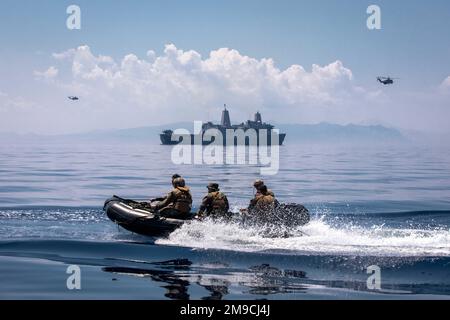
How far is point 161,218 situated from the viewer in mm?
17984

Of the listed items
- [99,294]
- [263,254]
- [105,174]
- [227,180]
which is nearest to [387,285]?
[263,254]

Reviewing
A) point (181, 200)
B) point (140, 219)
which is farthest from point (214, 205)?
point (140, 219)

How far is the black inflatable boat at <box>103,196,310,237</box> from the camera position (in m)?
17.3

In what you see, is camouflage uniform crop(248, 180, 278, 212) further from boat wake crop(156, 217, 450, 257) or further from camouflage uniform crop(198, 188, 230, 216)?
camouflage uniform crop(198, 188, 230, 216)

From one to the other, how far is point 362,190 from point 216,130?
13666 centimetres

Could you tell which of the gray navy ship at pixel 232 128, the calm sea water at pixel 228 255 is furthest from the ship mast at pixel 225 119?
the calm sea water at pixel 228 255

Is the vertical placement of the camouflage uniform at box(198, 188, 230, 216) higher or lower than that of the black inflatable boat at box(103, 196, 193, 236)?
higher

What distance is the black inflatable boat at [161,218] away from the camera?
17.3 metres

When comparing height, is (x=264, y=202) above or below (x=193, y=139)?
below

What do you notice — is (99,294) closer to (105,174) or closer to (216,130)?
(105,174)

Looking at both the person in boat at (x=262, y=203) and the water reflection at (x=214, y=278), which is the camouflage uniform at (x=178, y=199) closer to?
the person in boat at (x=262, y=203)

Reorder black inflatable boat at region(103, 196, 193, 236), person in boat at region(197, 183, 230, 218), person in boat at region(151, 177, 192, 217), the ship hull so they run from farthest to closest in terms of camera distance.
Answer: the ship hull, person in boat at region(151, 177, 192, 217), black inflatable boat at region(103, 196, 193, 236), person in boat at region(197, 183, 230, 218)

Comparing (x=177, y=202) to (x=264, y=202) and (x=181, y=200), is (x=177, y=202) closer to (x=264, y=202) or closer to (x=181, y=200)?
(x=181, y=200)

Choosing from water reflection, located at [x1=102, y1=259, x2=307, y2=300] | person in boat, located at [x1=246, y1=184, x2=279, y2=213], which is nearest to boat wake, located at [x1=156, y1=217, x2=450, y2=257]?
person in boat, located at [x1=246, y1=184, x2=279, y2=213]
